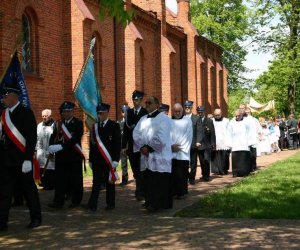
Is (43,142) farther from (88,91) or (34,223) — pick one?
(34,223)

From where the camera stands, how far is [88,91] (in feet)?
37.1

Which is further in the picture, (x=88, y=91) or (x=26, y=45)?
(x=26, y=45)

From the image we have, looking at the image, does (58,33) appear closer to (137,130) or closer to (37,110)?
(37,110)

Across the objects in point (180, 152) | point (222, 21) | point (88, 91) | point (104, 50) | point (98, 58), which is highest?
point (222, 21)

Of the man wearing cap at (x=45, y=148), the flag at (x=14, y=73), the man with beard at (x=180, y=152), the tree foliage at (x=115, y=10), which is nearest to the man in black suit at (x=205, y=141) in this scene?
the man with beard at (x=180, y=152)

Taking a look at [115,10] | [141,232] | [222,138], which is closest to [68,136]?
[141,232]

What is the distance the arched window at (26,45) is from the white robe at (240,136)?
727 cm

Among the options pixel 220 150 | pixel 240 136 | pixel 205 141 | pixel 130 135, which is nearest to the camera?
Answer: pixel 130 135

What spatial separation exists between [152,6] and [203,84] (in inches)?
409

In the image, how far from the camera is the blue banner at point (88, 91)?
11.1m

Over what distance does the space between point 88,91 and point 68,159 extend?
195 cm

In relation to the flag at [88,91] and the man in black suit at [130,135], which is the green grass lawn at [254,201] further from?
the flag at [88,91]

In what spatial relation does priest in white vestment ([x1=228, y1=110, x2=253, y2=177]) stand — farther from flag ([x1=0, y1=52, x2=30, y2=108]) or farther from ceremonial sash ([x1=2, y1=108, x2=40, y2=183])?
ceremonial sash ([x1=2, y1=108, x2=40, y2=183])

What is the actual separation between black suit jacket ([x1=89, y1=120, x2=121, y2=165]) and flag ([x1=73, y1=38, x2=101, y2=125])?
4.87 ft
